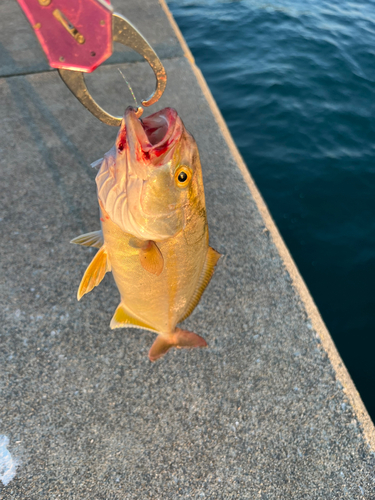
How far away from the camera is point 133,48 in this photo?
1278 millimetres

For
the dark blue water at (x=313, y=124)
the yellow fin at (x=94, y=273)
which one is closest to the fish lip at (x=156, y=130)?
the yellow fin at (x=94, y=273)

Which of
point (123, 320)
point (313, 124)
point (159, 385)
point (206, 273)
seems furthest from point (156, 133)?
point (313, 124)

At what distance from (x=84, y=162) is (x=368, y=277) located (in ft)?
12.6

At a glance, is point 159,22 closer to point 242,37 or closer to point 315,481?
point 242,37

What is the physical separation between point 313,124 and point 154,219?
5788 millimetres

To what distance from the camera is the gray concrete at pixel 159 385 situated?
1991 mm

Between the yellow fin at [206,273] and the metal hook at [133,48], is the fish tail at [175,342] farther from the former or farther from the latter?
the metal hook at [133,48]

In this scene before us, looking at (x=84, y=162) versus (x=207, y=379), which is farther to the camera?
(x=84, y=162)

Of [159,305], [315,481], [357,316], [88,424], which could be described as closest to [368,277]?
[357,316]

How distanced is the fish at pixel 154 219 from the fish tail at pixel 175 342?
7.1 inches

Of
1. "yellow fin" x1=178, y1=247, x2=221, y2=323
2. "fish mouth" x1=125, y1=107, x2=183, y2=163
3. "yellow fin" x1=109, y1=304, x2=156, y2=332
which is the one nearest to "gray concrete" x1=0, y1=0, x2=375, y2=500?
"yellow fin" x1=109, y1=304, x2=156, y2=332

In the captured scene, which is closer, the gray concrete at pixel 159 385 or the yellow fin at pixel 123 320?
the gray concrete at pixel 159 385

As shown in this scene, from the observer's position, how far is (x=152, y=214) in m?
1.48

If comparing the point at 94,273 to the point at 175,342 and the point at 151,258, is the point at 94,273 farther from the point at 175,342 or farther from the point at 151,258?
the point at 175,342
